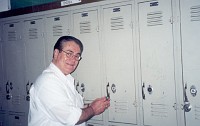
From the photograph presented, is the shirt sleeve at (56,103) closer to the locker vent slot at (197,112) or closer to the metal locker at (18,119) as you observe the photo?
the locker vent slot at (197,112)

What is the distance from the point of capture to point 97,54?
323 cm

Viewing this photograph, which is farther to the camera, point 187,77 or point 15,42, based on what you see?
point 15,42

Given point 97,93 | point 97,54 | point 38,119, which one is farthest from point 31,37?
point 38,119

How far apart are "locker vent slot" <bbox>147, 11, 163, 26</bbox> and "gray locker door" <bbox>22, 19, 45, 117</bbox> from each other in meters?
1.97

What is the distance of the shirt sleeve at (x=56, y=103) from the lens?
2.12m

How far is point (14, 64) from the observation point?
404cm

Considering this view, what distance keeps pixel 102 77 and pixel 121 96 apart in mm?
424

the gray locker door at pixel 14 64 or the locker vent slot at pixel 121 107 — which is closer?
the locker vent slot at pixel 121 107

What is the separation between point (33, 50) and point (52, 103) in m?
1.96

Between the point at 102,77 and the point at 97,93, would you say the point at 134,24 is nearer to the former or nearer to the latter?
the point at 102,77

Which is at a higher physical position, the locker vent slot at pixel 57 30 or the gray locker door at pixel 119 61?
the locker vent slot at pixel 57 30

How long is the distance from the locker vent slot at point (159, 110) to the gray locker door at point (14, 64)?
8.25ft

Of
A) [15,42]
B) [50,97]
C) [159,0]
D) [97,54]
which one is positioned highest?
[159,0]

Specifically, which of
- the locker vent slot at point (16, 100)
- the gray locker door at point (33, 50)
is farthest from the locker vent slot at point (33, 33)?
the locker vent slot at point (16, 100)
